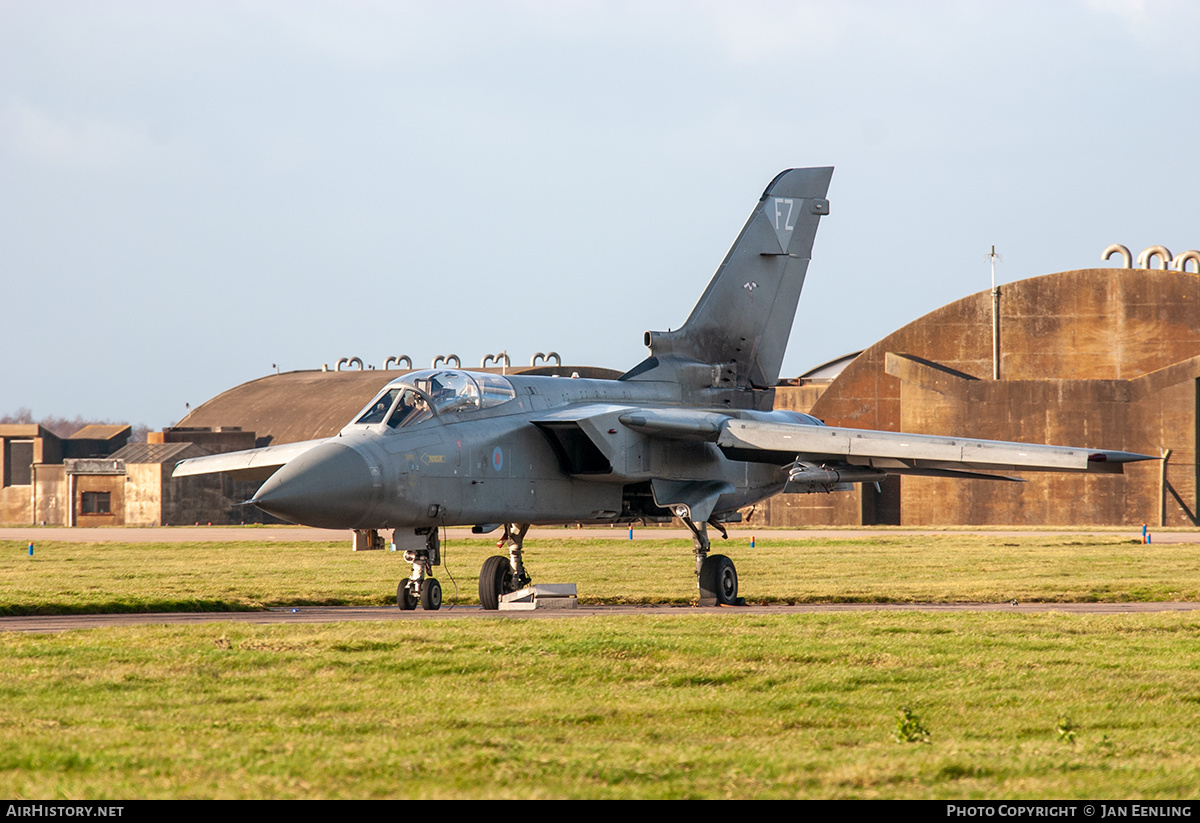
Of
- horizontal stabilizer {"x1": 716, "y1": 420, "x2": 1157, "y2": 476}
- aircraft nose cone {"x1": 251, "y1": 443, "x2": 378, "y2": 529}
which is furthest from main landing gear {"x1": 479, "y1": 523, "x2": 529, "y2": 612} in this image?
horizontal stabilizer {"x1": 716, "y1": 420, "x2": 1157, "y2": 476}

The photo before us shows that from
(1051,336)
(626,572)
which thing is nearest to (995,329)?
(1051,336)

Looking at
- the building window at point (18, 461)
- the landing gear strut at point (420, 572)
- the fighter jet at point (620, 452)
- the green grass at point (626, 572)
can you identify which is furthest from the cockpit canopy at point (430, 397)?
the building window at point (18, 461)

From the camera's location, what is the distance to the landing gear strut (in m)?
18.0

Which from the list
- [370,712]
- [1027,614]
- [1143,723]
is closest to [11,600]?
[370,712]

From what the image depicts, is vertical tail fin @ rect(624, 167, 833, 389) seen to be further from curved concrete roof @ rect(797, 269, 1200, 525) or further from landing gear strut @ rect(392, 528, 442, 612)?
curved concrete roof @ rect(797, 269, 1200, 525)

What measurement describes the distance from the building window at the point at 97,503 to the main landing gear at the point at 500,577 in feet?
187

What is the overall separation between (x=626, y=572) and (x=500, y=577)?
8140mm

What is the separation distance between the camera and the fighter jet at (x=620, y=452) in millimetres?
17078

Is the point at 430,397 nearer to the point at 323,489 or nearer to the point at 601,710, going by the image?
the point at 323,489

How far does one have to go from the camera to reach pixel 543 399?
20.3m

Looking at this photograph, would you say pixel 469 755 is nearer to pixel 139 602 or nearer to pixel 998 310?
pixel 139 602

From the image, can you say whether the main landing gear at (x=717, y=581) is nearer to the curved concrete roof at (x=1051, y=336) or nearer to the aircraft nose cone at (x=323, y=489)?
the aircraft nose cone at (x=323, y=489)

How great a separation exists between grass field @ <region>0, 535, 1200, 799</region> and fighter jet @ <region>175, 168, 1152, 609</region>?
2.42 meters

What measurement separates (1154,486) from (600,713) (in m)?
54.5
